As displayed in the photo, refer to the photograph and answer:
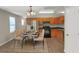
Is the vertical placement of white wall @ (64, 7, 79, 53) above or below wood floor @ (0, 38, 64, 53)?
above

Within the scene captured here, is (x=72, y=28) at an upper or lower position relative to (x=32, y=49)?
upper

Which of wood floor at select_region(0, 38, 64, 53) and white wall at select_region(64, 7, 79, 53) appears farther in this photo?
wood floor at select_region(0, 38, 64, 53)

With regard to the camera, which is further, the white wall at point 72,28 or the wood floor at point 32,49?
the wood floor at point 32,49

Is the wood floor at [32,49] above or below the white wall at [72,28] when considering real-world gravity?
below

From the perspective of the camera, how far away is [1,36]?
280 inches

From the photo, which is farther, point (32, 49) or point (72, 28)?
point (32, 49)

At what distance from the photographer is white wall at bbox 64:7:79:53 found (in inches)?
153

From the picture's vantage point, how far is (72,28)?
4.41 meters

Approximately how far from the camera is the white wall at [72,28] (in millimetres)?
3883
